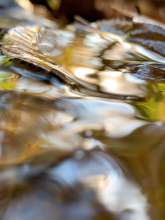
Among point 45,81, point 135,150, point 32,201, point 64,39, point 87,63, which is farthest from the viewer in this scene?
point 64,39

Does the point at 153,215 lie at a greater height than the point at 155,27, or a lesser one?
greater

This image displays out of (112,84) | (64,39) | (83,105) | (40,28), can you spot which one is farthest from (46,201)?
(40,28)

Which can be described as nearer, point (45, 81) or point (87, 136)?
point (87, 136)

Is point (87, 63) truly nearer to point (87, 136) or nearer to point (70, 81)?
point (70, 81)

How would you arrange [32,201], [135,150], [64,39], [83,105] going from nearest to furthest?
1. [32,201]
2. [135,150]
3. [83,105]
4. [64,39]

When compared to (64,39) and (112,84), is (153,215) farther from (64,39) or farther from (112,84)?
(64,39)

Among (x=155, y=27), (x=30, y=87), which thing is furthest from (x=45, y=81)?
(x=155, y=27)
